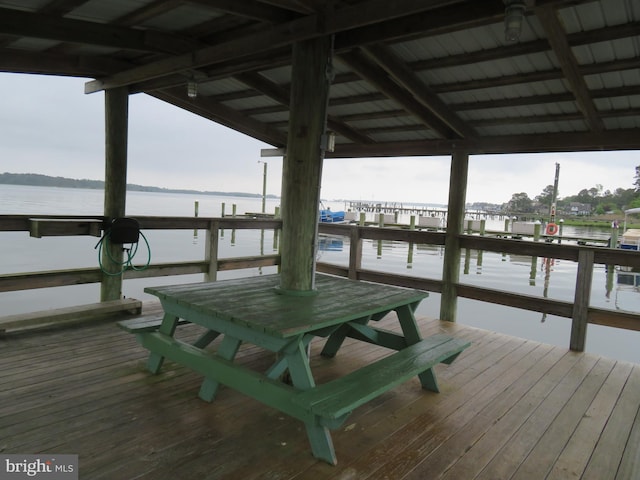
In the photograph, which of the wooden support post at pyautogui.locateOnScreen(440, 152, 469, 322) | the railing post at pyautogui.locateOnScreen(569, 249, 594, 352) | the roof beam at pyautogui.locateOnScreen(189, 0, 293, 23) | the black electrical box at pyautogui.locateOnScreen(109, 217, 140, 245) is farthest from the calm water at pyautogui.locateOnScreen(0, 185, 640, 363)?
the roof beam at pyautogui.locateOnScreen(189, 0, 293, 23)

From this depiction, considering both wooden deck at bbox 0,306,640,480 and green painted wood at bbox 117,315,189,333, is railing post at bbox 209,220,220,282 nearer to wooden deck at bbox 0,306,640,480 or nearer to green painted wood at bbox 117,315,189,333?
wooden deck at bbox 0,306,640,480

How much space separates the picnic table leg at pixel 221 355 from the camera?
2.29m

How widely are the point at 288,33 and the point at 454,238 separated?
9.44 feet

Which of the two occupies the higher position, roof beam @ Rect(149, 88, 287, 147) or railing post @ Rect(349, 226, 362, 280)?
roof beam @ Rect(149, 88, 287, 147)

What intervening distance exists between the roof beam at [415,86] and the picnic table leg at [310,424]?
7.81ft

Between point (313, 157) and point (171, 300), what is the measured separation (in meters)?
1.25

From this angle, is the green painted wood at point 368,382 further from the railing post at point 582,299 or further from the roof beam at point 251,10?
the roof beam at point 251,10

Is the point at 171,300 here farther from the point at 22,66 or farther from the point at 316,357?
the point at 22,66

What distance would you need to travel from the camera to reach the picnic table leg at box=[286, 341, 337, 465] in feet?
6.11

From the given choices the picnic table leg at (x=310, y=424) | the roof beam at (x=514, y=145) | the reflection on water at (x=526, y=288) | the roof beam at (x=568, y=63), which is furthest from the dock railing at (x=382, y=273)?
the picnic table leg at (x=310, y=424)

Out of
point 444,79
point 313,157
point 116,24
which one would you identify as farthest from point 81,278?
point 444,79

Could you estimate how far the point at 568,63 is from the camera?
2904mm

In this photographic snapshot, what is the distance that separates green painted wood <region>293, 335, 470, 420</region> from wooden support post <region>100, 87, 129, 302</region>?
3.17 meters

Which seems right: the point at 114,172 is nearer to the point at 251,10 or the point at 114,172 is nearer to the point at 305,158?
the point at 251,10
